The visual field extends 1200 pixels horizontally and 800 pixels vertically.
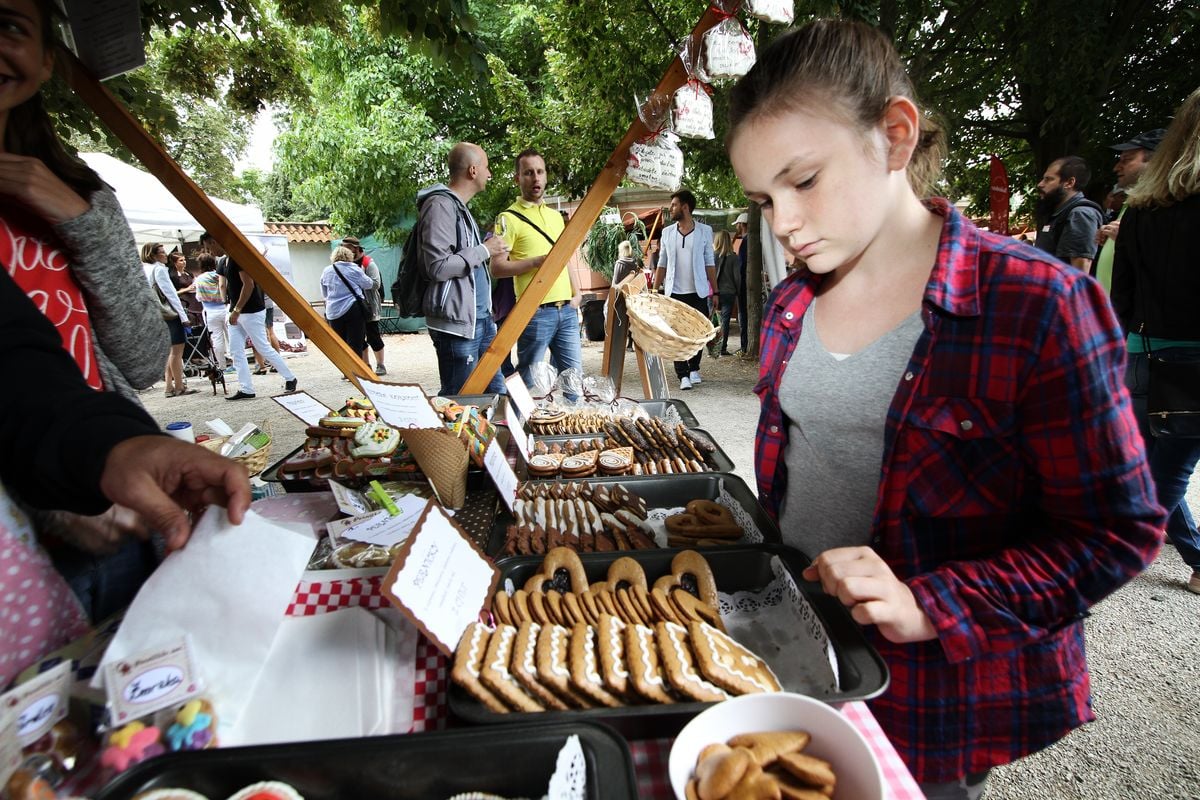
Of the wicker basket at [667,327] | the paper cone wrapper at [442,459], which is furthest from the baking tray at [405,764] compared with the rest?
the wicker basket at [667,327]

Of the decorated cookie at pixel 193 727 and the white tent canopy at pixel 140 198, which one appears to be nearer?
the decorated cookie at pixel 193 727

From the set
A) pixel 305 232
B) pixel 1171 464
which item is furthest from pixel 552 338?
pixel 305 232

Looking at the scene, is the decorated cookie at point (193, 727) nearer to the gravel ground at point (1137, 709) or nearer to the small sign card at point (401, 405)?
the small sign card at point (401, 405)

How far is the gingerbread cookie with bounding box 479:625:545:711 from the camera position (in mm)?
922

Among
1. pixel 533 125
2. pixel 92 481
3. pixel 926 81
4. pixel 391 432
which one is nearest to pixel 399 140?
pixel 533 125

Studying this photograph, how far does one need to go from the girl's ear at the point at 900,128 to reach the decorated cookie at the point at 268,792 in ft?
4.48

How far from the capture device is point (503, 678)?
95 cm

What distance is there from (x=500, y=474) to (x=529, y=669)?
2.67 feet

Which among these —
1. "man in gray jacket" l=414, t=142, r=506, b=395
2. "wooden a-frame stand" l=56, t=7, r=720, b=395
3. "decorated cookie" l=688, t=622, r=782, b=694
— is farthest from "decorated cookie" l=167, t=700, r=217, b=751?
"man in gray jacket" l=414, t=142, r=506, b=395

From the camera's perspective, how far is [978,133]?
9.80 meters

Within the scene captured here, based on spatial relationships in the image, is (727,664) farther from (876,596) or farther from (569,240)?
(569,240)

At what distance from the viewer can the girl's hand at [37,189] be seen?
3.92 feet

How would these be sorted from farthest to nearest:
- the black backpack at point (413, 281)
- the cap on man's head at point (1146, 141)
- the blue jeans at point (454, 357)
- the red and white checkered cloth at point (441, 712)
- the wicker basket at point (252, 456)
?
the blue jeans at point (454, 357) → the black backpack at point (413, 281) → the cap on man's head at point (1146, 141) → the wicker basket at point (252, 456) → the red and white checkered cloth at point (441, 712)

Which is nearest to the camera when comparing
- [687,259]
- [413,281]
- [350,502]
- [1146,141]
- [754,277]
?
[350,502]
